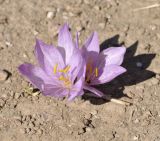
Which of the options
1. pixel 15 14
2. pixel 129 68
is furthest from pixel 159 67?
pixel 15 14

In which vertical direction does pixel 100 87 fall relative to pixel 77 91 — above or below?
below

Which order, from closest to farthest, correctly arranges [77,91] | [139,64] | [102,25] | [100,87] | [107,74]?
[77,91]
[107,74]
[100,87]
[139,64]
[102,25]

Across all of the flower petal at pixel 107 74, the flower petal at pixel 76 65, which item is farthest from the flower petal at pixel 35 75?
the flower petal at pixel 107 74

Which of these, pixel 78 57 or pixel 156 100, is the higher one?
pixel 78 57

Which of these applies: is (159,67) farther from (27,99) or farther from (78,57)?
(27,99)

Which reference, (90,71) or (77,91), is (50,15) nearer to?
(90,71)

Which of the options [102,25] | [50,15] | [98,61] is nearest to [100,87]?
[98,61]

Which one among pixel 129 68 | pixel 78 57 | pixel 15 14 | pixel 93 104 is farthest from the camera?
pixel 15 14
